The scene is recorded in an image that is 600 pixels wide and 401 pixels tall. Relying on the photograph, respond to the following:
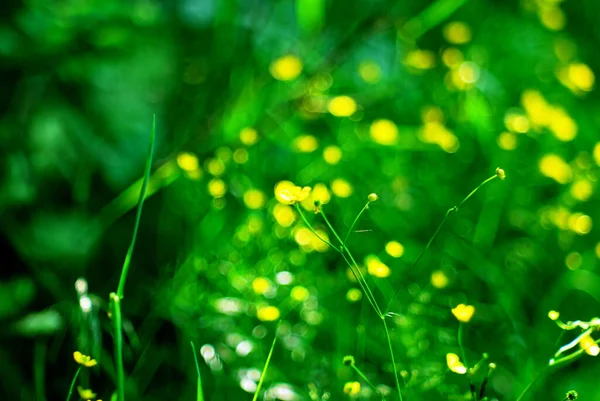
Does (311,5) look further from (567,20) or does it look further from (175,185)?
(567,20)

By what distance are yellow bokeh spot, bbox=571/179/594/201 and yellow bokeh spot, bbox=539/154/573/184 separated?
0.06ft

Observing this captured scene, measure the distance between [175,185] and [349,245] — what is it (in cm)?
35

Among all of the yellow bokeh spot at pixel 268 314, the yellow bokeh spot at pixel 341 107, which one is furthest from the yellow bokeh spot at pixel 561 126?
the yellow bokeh spot at pixel 268 314

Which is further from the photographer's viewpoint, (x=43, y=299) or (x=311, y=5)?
(x=311, y=5)

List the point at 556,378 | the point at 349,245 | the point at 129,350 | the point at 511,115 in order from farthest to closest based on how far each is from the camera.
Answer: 1. the point at 511,115
2. the point at 349,245
3. the point at 556,378
4. the point at 129,350

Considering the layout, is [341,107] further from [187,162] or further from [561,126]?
[561,126]

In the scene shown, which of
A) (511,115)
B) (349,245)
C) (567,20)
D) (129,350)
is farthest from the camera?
(567,20)

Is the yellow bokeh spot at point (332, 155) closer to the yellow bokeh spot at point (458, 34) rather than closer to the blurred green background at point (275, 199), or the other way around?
the blurred green background at point (275, 199)

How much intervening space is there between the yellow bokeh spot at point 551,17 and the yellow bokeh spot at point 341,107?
1.99 ft

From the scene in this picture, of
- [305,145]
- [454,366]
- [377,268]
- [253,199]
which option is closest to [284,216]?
[253,199]

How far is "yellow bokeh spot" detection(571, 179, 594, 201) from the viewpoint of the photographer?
1233mm

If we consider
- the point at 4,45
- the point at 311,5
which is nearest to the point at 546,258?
the point at 311,5

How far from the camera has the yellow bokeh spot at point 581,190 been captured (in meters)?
1.23

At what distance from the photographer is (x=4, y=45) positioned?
1.12m
